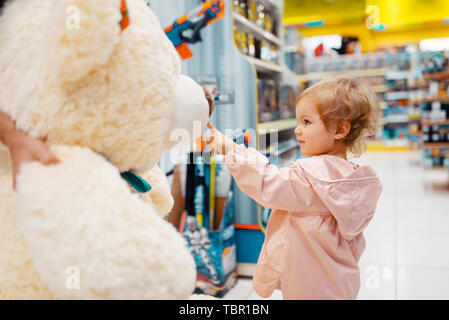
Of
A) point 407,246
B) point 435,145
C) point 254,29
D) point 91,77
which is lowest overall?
point 407,246

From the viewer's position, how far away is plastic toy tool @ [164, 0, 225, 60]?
100 centimetres

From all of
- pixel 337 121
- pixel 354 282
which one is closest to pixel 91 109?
pixel 337 121

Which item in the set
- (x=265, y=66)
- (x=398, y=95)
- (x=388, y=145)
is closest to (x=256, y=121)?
(x=265, y=66)

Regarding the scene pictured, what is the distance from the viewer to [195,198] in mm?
1990

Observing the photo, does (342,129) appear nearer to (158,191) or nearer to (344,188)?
(344,188)

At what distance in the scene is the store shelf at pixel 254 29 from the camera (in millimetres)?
2162

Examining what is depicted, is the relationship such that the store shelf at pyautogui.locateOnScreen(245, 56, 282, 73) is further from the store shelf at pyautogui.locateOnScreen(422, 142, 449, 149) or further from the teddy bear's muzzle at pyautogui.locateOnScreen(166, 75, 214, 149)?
the store shelf at pyautogui.locateOnScreen(422, 142, 449, 149)

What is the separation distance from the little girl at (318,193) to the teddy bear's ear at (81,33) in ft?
1.31

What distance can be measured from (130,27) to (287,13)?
8.73 m

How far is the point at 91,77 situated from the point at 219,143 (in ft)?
1.22

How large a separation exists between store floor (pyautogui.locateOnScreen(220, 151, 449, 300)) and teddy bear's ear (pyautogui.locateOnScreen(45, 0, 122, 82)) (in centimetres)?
138

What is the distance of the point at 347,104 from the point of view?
3.28 feet

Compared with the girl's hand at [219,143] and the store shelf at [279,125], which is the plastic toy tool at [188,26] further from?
the store shelf at [279,125]

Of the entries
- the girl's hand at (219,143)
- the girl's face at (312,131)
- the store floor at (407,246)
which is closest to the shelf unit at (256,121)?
the store floor at (407,246)
